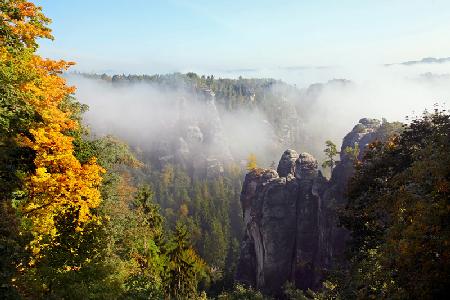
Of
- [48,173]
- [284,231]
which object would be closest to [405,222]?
[48,173]

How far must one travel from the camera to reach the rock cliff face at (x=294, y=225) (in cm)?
6819

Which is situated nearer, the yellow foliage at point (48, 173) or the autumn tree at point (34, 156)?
the autumn tree at point (34, 156)

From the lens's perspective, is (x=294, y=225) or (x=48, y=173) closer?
(x=48, y=173)

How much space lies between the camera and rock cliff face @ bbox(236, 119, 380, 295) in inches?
2685

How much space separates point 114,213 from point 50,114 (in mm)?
13601

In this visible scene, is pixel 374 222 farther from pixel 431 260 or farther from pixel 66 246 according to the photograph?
pixel 66 246

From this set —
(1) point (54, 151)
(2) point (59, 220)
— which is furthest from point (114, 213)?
(2) point (59, 220)

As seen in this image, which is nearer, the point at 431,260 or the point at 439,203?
the point at 431,260

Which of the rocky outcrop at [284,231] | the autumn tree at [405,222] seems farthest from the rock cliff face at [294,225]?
the autumn tree at [405,222]

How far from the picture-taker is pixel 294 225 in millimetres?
77500

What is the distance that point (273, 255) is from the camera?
7444 centimetres

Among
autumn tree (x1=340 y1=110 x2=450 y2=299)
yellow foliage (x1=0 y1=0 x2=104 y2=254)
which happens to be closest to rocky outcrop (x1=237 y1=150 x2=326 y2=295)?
autumn tree (x1=340 y1=110 x2=450 y2=299)

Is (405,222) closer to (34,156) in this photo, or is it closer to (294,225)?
(34,156)

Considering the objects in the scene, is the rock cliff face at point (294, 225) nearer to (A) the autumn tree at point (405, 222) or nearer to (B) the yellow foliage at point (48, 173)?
(A) the autumn tree at point (405, 222)
